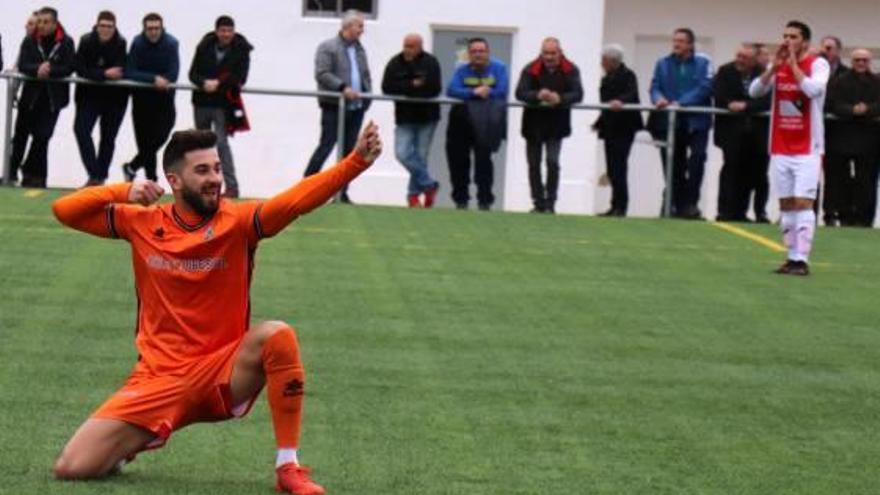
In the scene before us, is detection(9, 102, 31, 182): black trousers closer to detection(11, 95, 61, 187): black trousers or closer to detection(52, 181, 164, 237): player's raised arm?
detection(11, 95, 61, 187): black trousers

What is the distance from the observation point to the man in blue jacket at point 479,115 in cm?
2250

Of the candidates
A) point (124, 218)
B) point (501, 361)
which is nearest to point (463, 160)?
point (501, 361)

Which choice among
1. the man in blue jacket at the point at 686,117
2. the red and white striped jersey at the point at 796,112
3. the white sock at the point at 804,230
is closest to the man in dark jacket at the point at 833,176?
the man in blue jacket at the point at 686,117

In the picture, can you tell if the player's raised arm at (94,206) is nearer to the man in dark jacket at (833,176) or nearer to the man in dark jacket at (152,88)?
the man in dark jacket at (152,88)

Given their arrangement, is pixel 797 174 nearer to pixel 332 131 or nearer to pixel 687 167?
pixel 687 167

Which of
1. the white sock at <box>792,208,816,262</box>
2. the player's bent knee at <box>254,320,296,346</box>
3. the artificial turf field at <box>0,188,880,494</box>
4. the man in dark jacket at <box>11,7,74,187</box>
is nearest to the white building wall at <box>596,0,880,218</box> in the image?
the man in dark jacket at <box>11,7,74,187</box>

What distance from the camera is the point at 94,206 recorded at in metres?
8.75

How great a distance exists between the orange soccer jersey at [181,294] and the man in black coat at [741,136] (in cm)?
1438

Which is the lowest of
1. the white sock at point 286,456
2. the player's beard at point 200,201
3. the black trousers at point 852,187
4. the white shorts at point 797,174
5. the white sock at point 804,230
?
the black trousers at point 852,187

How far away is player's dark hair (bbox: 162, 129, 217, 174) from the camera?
8477 millimetres

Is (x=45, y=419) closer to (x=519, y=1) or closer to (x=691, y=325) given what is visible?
(x=691, y=325)

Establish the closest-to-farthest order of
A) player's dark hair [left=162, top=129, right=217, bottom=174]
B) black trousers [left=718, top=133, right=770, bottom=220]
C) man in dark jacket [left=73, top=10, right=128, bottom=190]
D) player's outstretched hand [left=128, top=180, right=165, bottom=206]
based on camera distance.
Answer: player's dark hair [left=162, top=129, right=217, bottom=174]
player's outstretched hand [left=128, top=180, right=165, bottom=206]
man in dark jacket [left=73, top=10, right=128, bottom=190]
black trousers [left=718, top=133, right=770, bottom=220]

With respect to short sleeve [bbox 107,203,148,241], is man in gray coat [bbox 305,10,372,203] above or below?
below

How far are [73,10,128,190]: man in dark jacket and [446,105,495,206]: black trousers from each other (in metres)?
3.33
